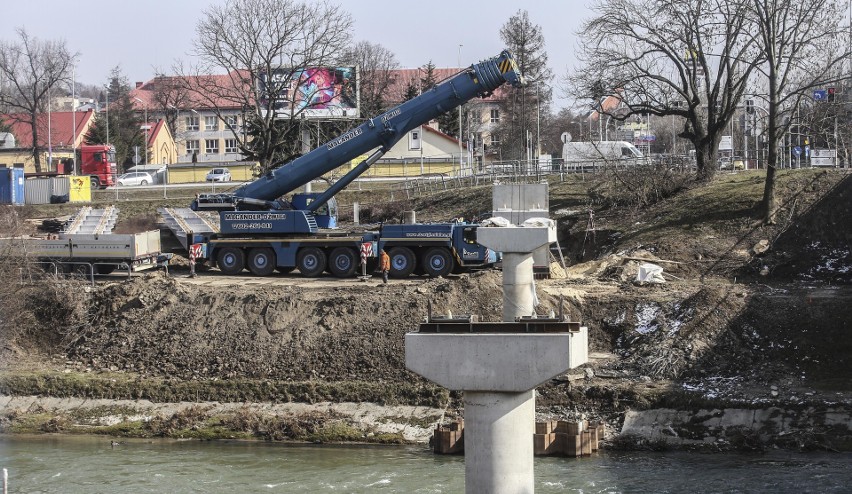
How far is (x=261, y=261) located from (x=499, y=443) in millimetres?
18573

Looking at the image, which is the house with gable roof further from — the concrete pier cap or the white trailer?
the concrete pier cap

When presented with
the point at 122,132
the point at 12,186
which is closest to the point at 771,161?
the point at 12,186

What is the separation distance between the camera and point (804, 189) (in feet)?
117

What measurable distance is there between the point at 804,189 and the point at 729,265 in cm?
537

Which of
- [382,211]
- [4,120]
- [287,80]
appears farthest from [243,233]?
[4,120]

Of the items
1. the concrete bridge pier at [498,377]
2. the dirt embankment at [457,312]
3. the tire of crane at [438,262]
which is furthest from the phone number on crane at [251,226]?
the concrete bridge pier at [498,377]

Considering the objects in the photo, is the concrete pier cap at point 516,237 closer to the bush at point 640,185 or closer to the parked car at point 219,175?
the bush at point 640,185

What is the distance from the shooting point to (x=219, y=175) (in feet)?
207

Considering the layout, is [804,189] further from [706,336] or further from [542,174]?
[542,174]

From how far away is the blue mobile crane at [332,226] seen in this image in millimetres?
32500

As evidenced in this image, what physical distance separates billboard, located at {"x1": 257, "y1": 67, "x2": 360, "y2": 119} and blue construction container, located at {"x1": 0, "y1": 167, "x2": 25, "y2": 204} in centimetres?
1152

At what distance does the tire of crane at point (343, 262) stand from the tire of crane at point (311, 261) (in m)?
0.30

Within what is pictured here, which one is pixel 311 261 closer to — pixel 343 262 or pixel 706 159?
pixel 343 262

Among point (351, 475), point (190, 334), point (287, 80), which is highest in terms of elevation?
point (287, 80)
